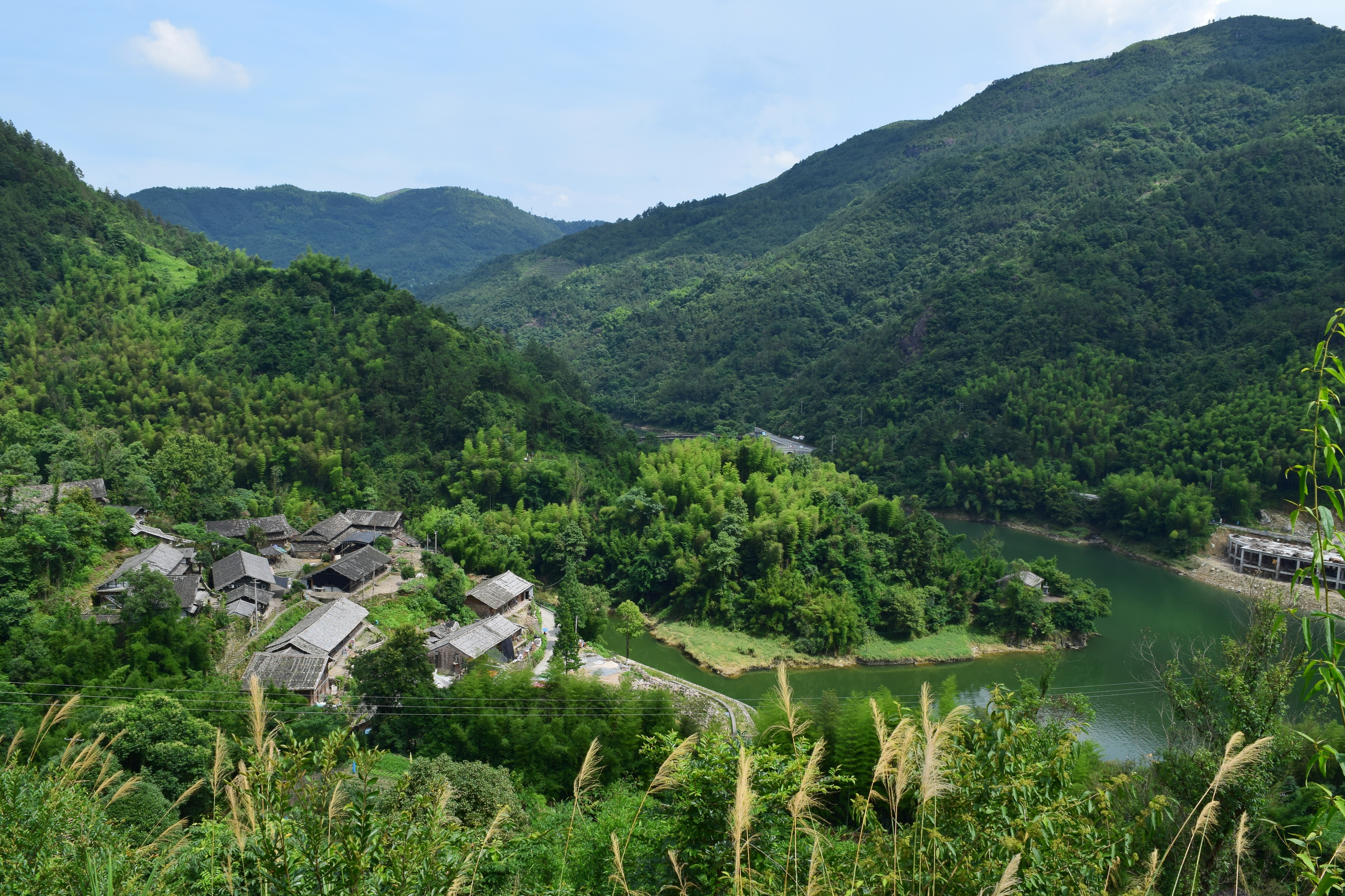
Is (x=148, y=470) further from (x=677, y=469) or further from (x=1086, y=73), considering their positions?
(x=1086, y=73)

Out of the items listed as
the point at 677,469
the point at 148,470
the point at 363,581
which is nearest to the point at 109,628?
the point at 363,581

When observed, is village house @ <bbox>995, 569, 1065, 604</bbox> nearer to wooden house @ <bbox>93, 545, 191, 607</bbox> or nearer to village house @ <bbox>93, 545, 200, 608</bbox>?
village house @ <bbox>93, 545, 200, 608</bbox>

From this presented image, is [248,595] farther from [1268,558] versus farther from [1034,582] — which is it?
[1268,558]

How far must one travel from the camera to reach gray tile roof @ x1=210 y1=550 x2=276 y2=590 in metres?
17.4

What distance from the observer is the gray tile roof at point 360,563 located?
62.0 feet

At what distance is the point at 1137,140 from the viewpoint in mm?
58125

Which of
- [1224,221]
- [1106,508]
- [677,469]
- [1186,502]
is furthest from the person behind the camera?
[1224,221]

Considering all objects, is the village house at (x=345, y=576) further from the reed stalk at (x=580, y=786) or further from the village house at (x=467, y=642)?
the reed stalk at (x=580, y=786)

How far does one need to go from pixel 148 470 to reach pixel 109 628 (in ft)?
33.9

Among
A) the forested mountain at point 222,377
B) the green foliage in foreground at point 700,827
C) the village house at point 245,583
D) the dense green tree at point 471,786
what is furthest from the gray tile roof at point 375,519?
the green foliage in foreground at point 700,827

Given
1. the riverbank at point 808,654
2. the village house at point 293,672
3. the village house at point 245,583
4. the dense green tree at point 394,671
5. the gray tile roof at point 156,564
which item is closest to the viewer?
the dense green tree at point 394,671

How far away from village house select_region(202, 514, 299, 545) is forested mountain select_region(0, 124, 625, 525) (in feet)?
3.90

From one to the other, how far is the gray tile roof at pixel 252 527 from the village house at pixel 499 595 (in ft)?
18.3

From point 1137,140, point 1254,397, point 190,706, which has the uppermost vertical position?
point 1137,140
